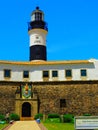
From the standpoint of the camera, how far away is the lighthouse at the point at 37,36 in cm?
5503

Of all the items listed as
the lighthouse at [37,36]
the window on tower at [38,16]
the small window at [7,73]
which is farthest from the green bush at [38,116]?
the window on tower at [38,16]

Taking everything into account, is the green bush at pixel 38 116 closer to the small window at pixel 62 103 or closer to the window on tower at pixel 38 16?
the small window at pixel 62 103

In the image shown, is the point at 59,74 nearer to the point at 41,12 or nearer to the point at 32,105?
the point at 32,105

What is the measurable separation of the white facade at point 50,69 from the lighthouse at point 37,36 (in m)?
9.60

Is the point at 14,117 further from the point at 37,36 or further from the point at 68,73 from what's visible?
the point at 37,36

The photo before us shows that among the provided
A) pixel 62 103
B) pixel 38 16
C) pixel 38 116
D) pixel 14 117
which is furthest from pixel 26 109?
pixel 38 16

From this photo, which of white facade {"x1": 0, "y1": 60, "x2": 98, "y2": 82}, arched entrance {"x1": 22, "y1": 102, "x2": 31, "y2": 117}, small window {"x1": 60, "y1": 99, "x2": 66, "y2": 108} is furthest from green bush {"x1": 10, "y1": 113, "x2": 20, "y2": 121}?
small window {"x1": 60, "y1": 99, "x2": 66, "y2": 108}

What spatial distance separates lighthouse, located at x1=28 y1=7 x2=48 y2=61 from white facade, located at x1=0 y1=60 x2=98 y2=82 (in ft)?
31.5

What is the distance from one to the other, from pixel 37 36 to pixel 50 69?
11727 millimetres

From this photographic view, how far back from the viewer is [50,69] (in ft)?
149

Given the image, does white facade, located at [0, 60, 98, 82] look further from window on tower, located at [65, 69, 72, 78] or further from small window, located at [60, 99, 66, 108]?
small window, located at [60, 99, 66, 108]

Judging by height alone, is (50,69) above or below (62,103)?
above

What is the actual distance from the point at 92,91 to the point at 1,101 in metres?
13.5

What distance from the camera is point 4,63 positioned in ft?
148
